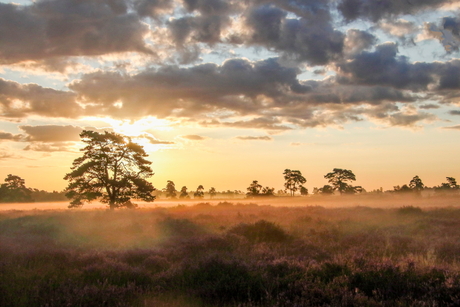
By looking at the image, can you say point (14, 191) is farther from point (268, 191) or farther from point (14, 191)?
point (268, 191)

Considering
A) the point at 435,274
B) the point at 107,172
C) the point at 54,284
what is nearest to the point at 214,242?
the point at 54,284

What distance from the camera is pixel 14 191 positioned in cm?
7538

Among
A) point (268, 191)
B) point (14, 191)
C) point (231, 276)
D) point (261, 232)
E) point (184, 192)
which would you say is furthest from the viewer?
point (184, 192)

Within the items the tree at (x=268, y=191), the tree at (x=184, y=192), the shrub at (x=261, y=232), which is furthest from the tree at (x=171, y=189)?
the shrub at (x=261, y=232)

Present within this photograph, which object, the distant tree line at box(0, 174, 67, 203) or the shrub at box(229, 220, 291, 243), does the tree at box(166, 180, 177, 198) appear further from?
the shrub at box(229, 220, 291, 243)

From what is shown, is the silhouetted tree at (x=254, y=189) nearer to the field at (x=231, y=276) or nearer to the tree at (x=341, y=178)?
the tree at (x=341, y=178)

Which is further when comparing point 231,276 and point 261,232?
point 261,232

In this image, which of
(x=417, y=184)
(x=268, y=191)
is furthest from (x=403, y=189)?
(x=268, y=191)

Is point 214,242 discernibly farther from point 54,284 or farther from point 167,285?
point 54,284

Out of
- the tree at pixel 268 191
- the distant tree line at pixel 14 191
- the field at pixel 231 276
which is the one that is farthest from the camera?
the tree at pixel 268 191

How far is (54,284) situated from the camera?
635cm

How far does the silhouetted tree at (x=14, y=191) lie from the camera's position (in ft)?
243

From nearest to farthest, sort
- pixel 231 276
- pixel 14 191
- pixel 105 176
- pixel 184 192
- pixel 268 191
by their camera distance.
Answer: pixel 231 276 → pixel 105 176 → pixel 14 191 → pixel 268 191 → pixel 184 192

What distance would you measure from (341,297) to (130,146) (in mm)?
30133
